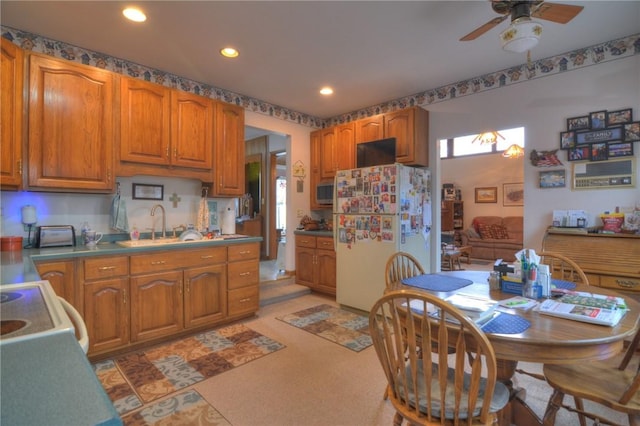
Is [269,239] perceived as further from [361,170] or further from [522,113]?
[522,113]

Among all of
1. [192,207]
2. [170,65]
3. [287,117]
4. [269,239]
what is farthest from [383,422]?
[269,239]

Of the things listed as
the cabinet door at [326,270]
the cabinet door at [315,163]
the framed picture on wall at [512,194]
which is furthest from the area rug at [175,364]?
the framed picture on wall at [512,194]

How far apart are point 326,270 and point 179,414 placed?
2.56 metres

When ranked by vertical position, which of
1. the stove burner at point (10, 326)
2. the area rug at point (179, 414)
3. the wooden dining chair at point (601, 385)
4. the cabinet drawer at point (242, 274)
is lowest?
the area rug at point (179, 414)

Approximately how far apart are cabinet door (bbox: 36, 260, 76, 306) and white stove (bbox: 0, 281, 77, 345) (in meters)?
1.15

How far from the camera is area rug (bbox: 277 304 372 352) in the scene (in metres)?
2.86

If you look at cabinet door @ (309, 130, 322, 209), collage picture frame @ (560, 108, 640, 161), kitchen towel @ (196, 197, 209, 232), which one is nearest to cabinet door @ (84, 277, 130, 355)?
kitchen towel @ (196, 197, 209, 232)

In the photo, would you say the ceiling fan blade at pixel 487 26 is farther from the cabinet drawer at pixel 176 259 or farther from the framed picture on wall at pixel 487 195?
the framed picture on wall at pixel 487 195

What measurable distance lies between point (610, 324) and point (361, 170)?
8.35ft

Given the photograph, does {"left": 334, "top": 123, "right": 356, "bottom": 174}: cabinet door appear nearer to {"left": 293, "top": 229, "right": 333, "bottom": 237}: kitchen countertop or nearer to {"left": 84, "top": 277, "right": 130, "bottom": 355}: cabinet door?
{"left": 293, "top": 229, "right": 333, "bottom": 237}: kitchen countertop

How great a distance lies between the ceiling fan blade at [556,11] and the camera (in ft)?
5.59

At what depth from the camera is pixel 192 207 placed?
140 inches

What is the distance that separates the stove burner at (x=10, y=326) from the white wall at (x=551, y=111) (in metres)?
3.75

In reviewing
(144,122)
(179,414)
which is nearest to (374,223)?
(179,414)
